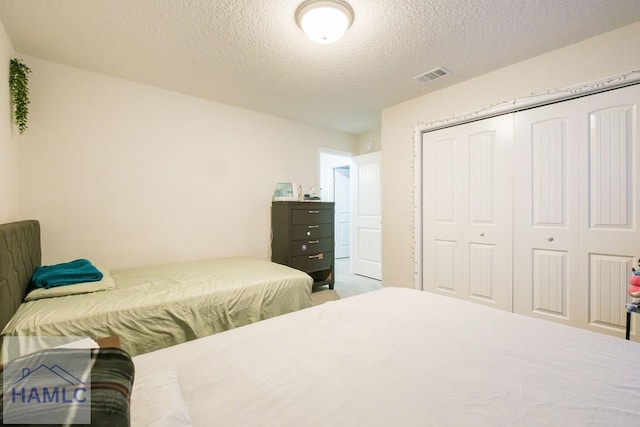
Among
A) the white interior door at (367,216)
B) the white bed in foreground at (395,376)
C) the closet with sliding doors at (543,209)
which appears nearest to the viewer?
the white bed in foreground at (395,376)

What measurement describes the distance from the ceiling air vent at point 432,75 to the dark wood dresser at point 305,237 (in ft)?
6.01

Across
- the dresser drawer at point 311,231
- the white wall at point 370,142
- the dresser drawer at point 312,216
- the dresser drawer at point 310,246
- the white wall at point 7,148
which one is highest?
the white wall at point 370,142

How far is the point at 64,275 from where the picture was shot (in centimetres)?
184

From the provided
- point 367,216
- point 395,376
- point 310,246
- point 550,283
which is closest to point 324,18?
point 395,376

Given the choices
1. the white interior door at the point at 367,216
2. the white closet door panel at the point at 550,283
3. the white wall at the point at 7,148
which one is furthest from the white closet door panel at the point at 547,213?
the white wall at the point at 7,148

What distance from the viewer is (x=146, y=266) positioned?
272 cm

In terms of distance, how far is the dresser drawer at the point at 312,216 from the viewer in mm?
3477

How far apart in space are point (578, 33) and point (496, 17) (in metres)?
0.72

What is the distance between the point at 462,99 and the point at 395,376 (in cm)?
Result: 277

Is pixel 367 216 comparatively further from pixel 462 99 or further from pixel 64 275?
pixel 64 275

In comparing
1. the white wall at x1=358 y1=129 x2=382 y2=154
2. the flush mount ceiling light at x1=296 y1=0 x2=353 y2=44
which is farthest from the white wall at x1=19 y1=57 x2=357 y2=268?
the flush mount ceiling light at x1=296 y1=0 x2=353 y2=44

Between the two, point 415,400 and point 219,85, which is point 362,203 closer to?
point 219,85

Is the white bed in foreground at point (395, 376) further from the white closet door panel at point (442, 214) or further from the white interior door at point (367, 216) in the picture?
the white interior door at point (367, 216)

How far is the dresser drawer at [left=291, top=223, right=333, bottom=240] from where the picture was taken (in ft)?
11.4
